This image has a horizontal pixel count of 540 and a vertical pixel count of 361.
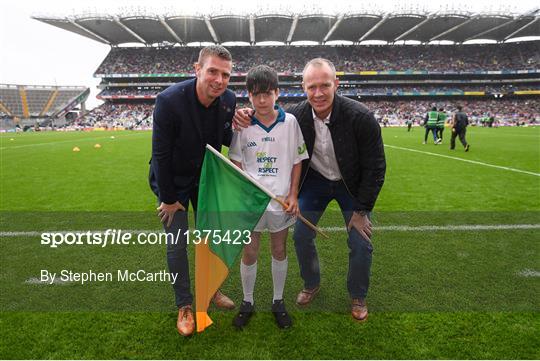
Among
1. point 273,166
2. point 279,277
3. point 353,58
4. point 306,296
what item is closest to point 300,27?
point 353,58

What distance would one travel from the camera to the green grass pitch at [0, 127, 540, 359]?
249 cm

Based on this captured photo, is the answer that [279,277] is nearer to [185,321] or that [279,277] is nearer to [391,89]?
[185,321]

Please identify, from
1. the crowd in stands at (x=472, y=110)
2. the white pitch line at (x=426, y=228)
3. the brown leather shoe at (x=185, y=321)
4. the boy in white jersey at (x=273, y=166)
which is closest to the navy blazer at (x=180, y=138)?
the boy in white jersey at (x=273, y=166)

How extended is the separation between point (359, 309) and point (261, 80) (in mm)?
2024

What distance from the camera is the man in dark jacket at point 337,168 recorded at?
2764mm

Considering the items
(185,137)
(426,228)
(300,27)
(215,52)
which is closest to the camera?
(215,52)

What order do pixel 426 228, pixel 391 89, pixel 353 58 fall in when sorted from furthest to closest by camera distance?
pixel 353 58, pixel 391 89, pixel 426 228

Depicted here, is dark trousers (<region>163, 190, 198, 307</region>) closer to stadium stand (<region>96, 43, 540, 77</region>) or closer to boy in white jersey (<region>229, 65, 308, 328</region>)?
boy in white jersey (<region>229, 65, 308, 328</region>)

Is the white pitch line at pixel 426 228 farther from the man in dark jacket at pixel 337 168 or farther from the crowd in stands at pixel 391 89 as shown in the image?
the crowd in stands at pixel 391 89

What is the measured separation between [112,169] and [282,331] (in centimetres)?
942

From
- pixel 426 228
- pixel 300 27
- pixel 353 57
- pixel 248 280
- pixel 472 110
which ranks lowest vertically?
pixel 472 110

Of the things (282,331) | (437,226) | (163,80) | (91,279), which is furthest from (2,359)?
(163,80)

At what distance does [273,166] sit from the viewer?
111 inches

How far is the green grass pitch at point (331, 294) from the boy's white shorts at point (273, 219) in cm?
74
